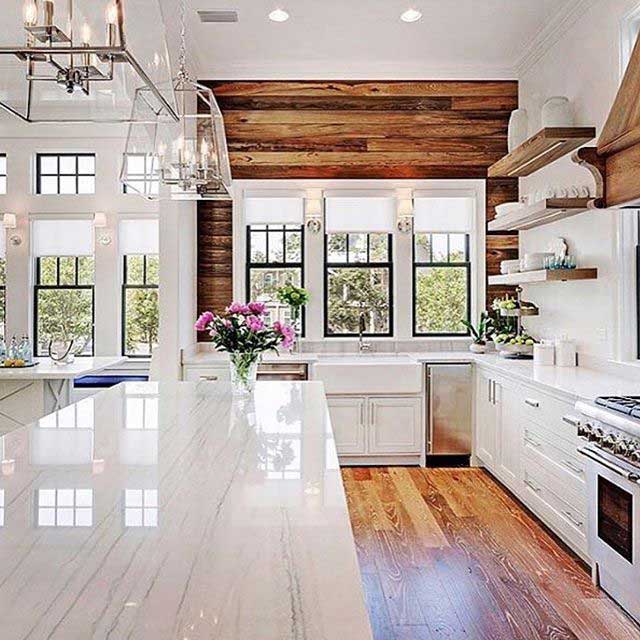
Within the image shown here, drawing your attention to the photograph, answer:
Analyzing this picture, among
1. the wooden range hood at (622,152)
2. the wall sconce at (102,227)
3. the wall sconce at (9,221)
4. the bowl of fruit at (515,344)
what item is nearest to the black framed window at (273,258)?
the bowl of fruit at (515,344)

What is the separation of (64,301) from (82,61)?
6492 millimetres

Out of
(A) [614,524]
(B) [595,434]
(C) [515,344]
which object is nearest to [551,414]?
(B) [595,434]

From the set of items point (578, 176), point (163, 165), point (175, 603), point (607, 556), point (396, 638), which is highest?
point (578, 176)

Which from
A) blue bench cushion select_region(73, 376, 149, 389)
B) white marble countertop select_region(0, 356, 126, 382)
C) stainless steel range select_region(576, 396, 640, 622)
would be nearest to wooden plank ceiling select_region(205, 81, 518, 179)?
white marble countertop select_region(0, 356, 126, 382)

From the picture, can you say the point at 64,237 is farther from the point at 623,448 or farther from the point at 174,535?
the point at 174,535

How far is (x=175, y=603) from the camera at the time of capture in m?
1.01

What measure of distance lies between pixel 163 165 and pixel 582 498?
2664mm

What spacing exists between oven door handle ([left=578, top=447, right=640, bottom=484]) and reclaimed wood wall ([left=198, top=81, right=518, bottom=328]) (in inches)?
142

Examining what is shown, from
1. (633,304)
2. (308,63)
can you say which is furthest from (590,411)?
(308,63)

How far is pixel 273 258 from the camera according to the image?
6273 mm

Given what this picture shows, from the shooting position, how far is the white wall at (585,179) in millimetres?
4254

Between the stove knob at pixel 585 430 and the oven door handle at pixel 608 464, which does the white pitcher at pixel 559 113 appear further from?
the oven door handle at pixel 608 464

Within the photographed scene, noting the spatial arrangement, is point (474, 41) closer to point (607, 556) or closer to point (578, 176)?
point (578, 176)

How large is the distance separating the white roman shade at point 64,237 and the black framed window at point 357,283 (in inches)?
136
